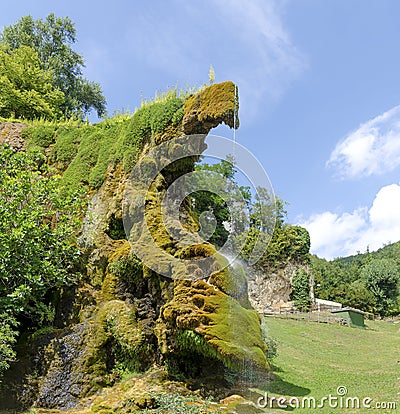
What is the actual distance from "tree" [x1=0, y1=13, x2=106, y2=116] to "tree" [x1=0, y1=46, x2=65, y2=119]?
15.9 ft

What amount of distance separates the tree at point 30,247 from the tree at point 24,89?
8929 mm

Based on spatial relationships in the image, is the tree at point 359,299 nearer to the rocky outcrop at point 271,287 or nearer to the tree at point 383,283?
the tree at point 383,283

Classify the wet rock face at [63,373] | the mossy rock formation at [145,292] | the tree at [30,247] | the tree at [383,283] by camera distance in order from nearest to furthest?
the mossy rock formation at [145,292]
the wet rock face at [63,373]
the tree at [30,247]
the tree at [383,283]

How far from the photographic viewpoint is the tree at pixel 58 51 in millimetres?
26844

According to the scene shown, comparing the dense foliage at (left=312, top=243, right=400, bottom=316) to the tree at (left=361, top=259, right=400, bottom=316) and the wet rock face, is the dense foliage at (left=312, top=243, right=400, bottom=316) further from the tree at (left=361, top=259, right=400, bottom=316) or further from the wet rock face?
the wet rock face

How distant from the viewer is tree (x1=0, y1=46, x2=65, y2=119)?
19.0m

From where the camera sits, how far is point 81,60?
2855 centimetres

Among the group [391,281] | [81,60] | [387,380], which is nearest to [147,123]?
[387,380]

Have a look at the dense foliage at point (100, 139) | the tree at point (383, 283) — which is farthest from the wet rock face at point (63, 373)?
the tree at point (383, 283)

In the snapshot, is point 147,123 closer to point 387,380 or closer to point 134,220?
point 134,220
